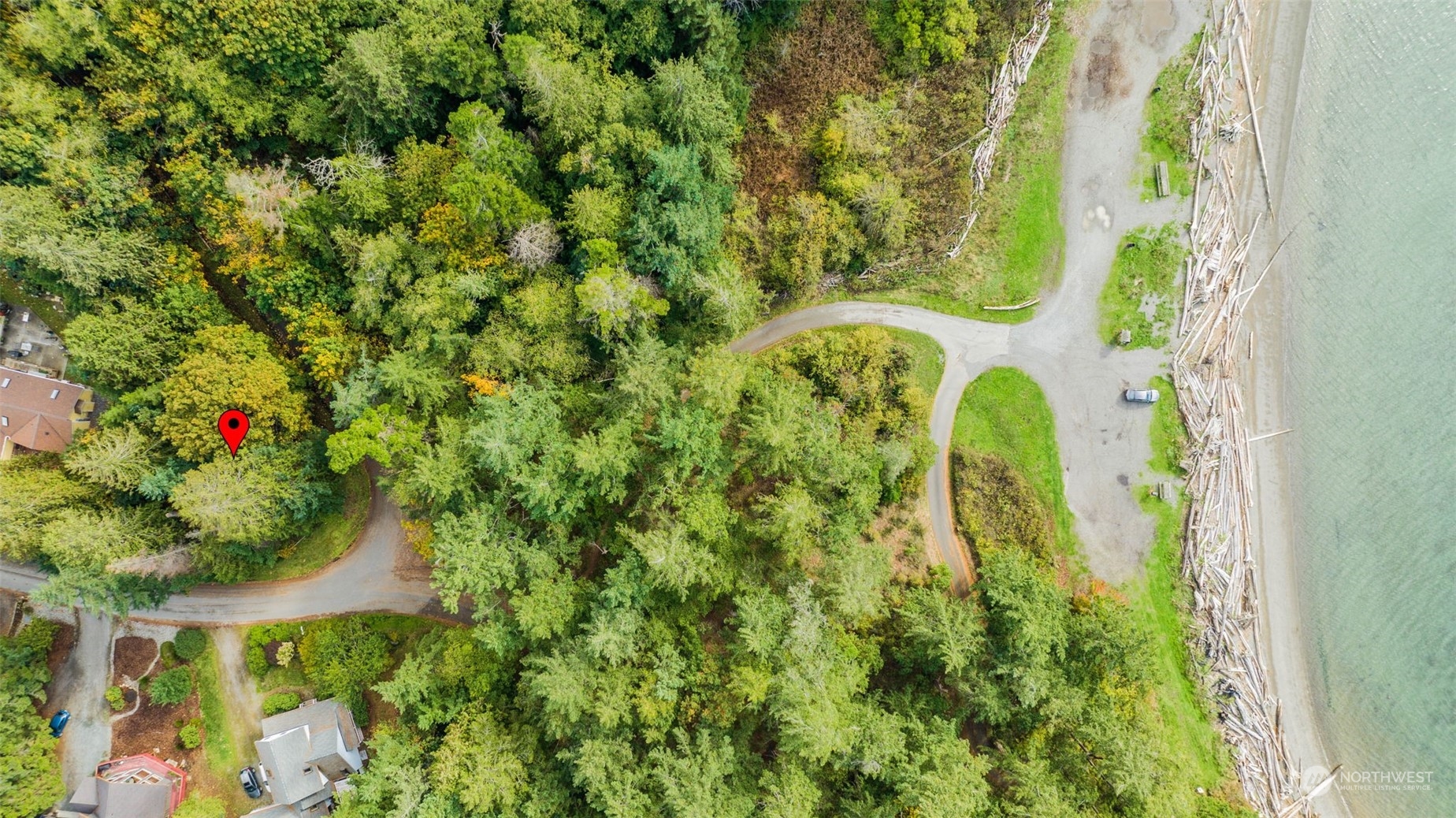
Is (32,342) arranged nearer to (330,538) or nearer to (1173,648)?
(330,538)

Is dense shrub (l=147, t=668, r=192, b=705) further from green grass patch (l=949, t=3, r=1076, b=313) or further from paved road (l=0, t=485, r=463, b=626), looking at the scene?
green grass patch (l=949, t=3, r=1076, b=313)

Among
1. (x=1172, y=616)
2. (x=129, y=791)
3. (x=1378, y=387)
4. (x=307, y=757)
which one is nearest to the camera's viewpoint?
(x=129, y=791)

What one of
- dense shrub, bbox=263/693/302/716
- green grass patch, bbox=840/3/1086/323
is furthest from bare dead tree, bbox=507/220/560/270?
dense shrub, bbox=263/693/302/716

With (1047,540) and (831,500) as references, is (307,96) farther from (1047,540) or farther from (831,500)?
(1047,540)

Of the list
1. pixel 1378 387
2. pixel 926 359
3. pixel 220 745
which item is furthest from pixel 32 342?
pixel 1378 387

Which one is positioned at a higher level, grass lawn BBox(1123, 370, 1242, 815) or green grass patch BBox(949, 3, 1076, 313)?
green grass patch BBox(949, 3, 1076, 313)
